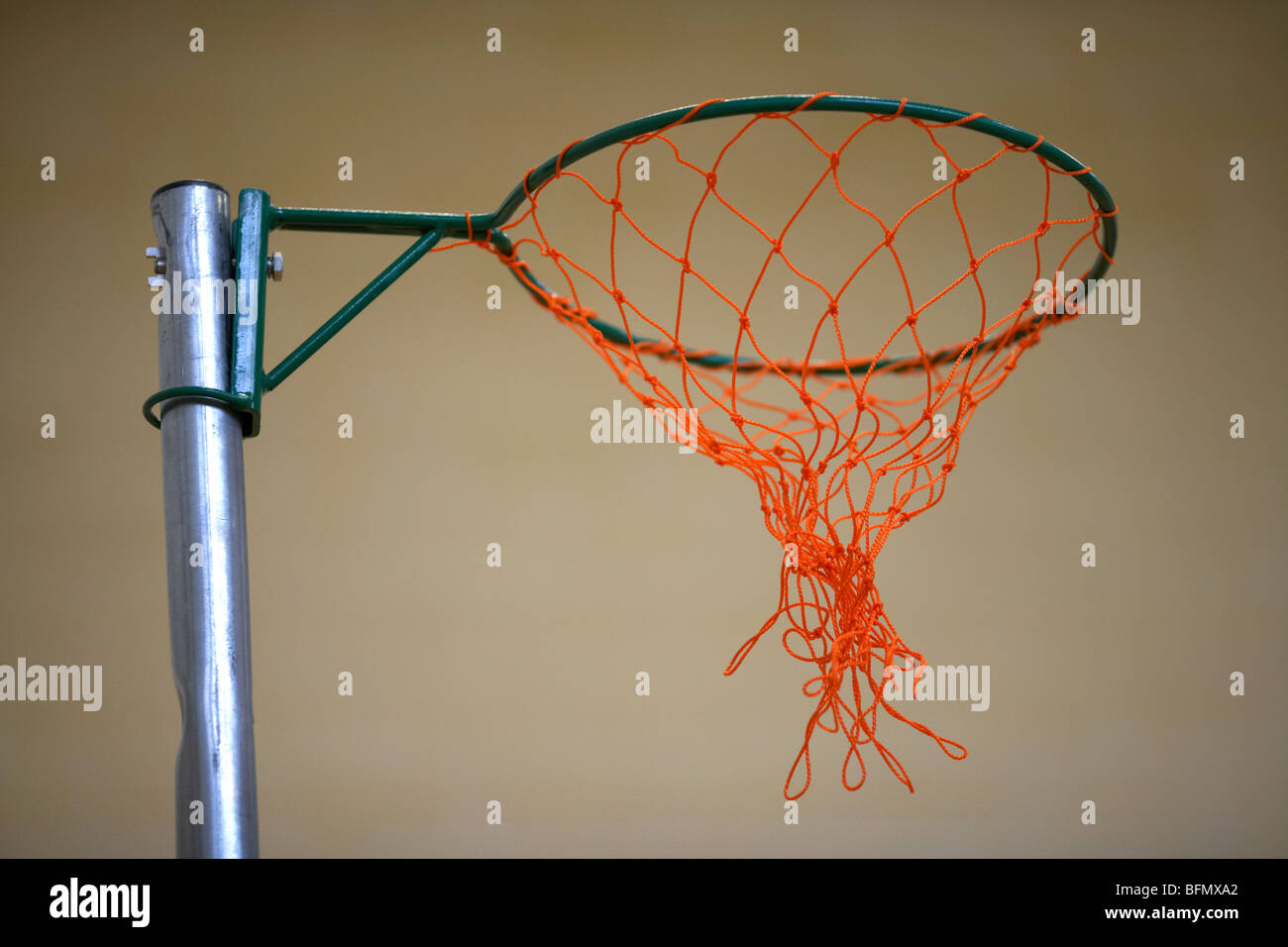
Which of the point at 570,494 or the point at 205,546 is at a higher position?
the point at 570,494

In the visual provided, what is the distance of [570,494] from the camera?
4.01 meters

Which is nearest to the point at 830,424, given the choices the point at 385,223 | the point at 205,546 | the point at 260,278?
the point at 385,223

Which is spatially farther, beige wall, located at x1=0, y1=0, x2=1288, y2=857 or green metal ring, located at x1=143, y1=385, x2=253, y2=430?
beige wall, located at x1=0, y1=0, x2=1288, y2=857

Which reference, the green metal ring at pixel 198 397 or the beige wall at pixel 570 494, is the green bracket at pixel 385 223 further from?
the beige wall at pixel 570 494

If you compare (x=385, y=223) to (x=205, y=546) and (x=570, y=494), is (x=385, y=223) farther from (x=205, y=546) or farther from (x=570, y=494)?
(x=570, y=494)

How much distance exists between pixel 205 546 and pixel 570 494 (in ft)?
7.91

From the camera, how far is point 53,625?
377cm

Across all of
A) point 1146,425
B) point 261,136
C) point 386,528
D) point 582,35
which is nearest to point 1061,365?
point 1146,425

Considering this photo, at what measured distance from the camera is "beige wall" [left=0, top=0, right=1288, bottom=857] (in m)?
3.81

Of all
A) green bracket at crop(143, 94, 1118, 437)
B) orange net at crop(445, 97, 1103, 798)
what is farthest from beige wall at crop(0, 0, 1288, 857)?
green bracket at crop(143, 94, 1118, 437)

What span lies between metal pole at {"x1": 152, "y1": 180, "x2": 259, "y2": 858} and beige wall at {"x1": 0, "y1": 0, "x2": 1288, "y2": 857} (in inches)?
88.2

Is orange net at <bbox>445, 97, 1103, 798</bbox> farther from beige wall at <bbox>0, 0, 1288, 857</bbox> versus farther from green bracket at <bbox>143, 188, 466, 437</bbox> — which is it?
beige wall at <bbox>0, 0, 1288, 857</bbox>
